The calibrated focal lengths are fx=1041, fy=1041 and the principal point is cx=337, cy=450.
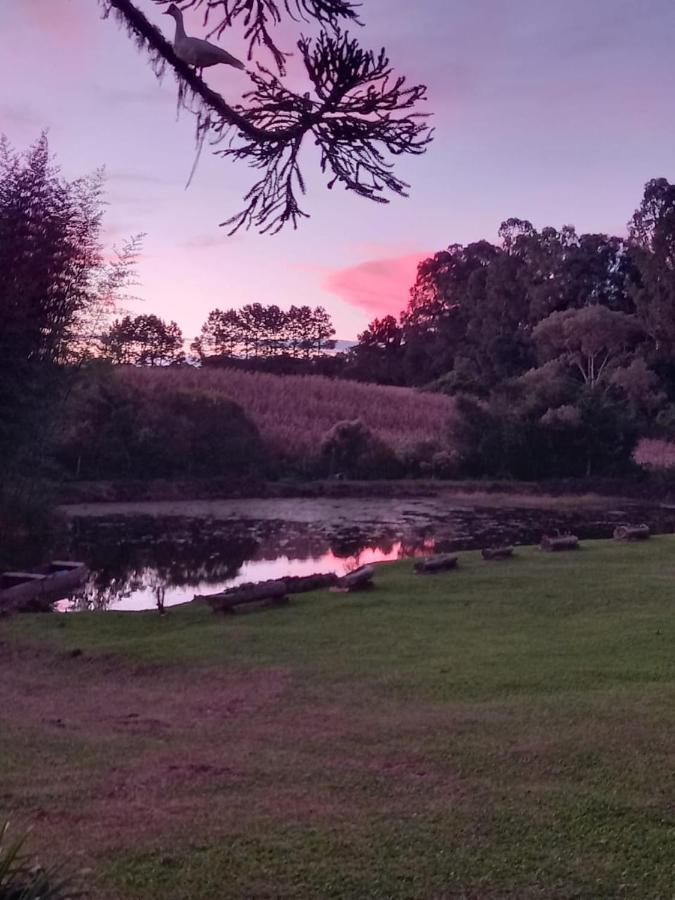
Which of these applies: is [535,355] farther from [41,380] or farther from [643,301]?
[41,380]

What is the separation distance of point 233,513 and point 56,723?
15555mm

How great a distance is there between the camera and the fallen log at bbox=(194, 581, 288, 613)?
9.66 metres

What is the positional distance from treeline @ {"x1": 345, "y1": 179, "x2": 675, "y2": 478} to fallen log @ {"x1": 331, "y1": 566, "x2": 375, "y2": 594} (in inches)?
654

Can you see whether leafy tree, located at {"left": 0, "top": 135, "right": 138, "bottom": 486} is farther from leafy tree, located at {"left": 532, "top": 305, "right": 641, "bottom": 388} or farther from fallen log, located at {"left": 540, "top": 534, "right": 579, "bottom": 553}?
leafy tree, located at {"left": 532, "top": 305, "right": 641, "bottom": 388}

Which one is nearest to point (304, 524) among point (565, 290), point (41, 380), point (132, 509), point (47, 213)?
point (132, 509)

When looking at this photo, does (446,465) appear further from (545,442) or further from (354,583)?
(354,583)

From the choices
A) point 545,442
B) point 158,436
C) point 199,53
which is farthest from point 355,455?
point 199,53

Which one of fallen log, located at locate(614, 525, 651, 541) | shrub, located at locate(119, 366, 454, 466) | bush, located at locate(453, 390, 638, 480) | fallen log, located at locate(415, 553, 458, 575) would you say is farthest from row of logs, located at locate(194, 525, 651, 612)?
shrub, located at locate(119, 366, 454, 466)

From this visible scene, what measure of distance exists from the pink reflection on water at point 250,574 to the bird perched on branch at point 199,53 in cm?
814

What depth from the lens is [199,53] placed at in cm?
357

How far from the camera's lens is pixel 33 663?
786 cm

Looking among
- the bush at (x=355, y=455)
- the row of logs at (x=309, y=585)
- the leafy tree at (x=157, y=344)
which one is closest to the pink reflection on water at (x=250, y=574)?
the row of logs at (x=309, y=585)

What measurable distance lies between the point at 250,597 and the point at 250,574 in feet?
14.4

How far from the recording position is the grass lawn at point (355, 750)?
3578 millimetres
